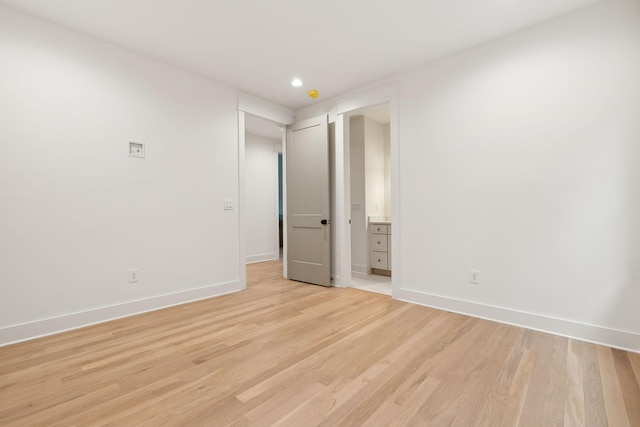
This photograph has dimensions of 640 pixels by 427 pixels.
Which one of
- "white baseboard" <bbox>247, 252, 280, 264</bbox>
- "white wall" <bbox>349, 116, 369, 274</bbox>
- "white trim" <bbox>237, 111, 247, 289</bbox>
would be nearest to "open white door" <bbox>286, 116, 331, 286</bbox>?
"white trim" <bbox>237, 111, 247, 289</bbox>

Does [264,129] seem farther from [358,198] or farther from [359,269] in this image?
[359,269]

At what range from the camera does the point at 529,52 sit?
2529 millimetres

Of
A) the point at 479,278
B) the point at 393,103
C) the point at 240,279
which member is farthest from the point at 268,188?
the point at 479,278

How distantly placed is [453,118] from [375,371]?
2.50 meters

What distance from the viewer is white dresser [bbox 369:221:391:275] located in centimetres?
451

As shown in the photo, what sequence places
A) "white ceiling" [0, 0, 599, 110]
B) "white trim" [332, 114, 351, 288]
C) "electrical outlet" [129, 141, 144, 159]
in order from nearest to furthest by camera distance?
"white ceiling" [0, 0, 599, 110] → "electrical outlet" [129, 141, 144, 159] → "white trim" [332, 114, 351, 288]

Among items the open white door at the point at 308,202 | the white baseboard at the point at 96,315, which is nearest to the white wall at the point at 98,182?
the white baseboard at the point at 96,315

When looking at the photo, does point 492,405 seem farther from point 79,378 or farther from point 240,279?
point 240,279

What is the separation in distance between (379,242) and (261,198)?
2.84 m

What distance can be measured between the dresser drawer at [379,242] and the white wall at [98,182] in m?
2.31

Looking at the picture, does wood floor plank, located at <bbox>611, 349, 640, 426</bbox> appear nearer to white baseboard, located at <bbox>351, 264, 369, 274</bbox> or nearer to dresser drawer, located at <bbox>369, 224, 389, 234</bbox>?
dresser drawer, located at <bbox>369, 224, 389, 234</bbox>

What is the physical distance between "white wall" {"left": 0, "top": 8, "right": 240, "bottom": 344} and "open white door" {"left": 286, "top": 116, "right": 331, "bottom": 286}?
1085mm

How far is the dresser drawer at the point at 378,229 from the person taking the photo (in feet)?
14.9

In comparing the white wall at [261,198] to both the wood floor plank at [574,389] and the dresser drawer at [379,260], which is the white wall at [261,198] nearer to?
the dresser drawer at [379,260]
